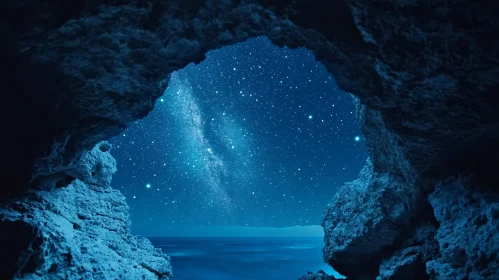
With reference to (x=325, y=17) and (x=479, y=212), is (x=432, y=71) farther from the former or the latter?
(x=479, y=212)

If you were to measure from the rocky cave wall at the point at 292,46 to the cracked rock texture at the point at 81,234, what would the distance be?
0.07m

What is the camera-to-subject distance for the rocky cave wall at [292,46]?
4.63 m

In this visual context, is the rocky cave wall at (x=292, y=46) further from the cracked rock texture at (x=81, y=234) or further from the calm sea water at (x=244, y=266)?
the calm sea water at (x=244, y=266)

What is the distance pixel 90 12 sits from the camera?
5.22m

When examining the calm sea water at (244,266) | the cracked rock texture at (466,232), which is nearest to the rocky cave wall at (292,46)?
the cracked rock texture at (466,232)

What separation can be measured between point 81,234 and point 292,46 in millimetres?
8536

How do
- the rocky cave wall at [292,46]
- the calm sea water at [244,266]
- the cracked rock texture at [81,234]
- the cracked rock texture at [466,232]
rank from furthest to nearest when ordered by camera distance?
the calm sea water at [244,266] < the cracked rock texture at [81,234] < the cracked rock texture at [466,232] < the rocky cave wall at [292,46]

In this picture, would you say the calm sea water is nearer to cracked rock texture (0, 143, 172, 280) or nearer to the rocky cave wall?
cracked rock texture (0, 143, 172, 280)

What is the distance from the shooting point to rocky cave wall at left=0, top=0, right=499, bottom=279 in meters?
4.63

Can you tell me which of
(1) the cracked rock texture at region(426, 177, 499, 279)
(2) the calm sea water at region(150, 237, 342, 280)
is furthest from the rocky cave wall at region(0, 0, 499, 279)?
(2) the calm sea water at region(150, 237, 342, 280)

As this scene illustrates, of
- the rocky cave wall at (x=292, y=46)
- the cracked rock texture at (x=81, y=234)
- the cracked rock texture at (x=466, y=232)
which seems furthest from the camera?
the cracked rock texture at (x=81, y=234)

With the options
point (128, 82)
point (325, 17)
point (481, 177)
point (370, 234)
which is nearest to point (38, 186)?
point (128, 82)

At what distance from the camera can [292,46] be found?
652cm

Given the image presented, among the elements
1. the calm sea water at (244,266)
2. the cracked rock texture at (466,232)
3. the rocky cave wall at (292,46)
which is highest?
the calm sea water at (244,266)
